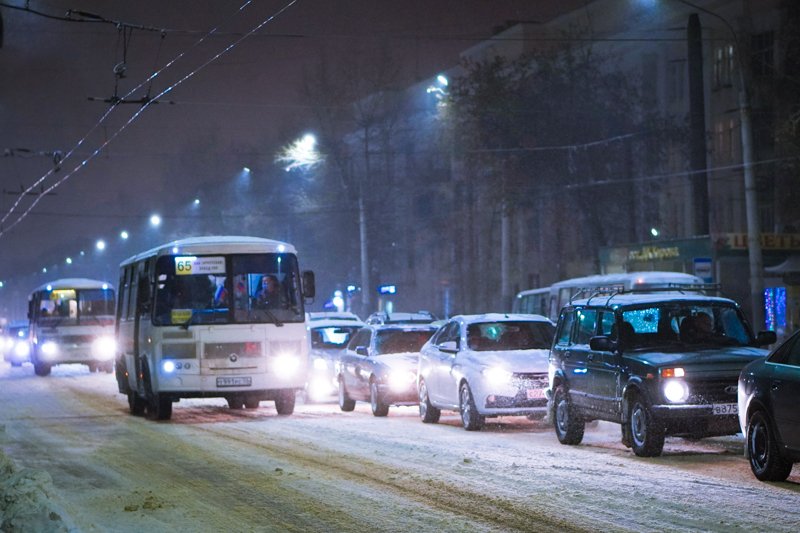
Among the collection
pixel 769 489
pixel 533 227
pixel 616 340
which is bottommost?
pixel 769 489

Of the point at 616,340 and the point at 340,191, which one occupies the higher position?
the point at 340,191

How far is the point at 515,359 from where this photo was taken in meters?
20.2

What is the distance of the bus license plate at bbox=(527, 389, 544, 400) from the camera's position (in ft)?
64.6

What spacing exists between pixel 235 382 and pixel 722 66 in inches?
1406

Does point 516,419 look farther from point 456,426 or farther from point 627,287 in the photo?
point 627,287

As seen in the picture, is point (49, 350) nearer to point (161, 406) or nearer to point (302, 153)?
point (161, 406)

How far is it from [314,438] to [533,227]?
2034 inches

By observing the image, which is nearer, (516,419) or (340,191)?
(516,419)

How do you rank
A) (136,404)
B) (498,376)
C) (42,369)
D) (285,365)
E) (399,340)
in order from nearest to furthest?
1. (498,376)
2. (285,365)
3. (399,340)
4. (136,404)
5. (42,369)

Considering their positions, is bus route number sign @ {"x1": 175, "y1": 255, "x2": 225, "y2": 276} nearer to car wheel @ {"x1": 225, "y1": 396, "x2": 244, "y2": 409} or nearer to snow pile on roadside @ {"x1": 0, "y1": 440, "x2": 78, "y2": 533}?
car wheel @ {"x1": 225, "y1": 396, "x2": 244, "y2": 409}

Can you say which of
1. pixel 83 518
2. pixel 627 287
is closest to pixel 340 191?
pixel 627 287

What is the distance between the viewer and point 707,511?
10.6 m

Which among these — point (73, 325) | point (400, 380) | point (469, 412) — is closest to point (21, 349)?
point (73, 325)

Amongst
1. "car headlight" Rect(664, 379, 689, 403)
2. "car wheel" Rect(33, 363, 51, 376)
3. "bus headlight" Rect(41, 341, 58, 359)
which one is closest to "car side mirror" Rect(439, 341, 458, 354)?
"car headlight" Rect(664, 379, 689, 403)
